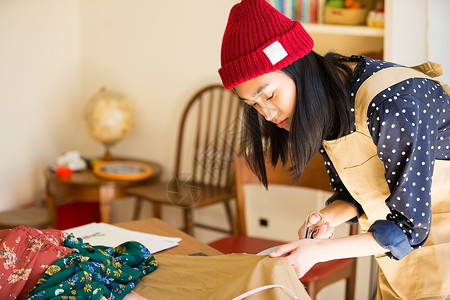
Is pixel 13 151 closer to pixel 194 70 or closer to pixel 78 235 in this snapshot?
pixel 194 70

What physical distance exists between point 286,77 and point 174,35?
194 cm

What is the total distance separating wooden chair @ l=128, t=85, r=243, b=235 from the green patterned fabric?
1290 millimetres

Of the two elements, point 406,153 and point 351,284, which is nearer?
point 406,153

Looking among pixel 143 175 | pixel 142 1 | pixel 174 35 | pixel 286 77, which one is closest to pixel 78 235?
pixel 286 77

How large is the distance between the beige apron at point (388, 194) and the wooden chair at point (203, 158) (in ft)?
4.31

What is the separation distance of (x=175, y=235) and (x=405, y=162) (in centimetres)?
71

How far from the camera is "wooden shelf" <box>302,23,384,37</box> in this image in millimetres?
2135

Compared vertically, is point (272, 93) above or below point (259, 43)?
below

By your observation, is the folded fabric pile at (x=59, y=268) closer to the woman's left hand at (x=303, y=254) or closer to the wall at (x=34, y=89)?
the woman's left hand at (x=303, y=254)

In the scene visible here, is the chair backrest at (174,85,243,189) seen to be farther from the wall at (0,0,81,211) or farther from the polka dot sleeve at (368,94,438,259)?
the polka dot sleeve at (368,94,438,259)

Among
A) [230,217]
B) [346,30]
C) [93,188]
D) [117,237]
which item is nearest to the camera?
[117,237]

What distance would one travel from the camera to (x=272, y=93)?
1149 mm

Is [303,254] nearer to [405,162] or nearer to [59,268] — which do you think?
[405,162]

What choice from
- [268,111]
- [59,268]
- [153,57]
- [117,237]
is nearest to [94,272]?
[59,268]
